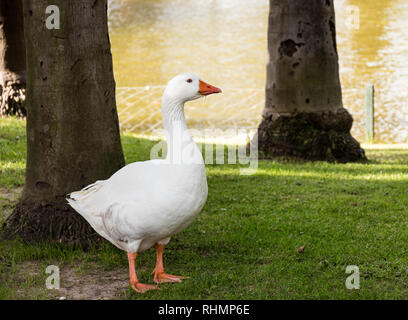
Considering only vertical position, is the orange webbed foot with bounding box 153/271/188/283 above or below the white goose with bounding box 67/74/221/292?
below

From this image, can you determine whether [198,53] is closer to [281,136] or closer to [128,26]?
[128,26]

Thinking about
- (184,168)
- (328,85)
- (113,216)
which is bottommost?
(113,216)

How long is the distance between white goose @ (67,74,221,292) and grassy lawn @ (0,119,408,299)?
1.41 ft

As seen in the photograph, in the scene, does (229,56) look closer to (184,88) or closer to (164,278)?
(184,88)

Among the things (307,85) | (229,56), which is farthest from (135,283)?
(229,56)

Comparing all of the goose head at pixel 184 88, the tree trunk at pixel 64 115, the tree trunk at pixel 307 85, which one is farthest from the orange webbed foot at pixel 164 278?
the tree trunk at pixel 307 85

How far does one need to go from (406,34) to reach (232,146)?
1553cm

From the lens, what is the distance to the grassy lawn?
4430 mm

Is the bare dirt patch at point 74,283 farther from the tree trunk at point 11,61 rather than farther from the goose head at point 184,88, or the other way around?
the tree trunk at point 11,61

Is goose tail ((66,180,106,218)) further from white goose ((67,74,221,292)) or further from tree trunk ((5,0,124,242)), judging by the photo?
tree trunk ((5,0,124,242))

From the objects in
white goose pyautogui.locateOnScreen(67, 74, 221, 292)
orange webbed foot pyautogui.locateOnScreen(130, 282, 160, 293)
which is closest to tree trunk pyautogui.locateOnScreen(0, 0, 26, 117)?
white goose pyautogui.locateOnScreen(67, 74, 221, 292)

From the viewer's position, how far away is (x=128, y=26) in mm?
25547

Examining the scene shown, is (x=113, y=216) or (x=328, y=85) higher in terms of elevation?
(x=328, y=85)

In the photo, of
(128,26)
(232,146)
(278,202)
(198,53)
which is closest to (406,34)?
(198,53)
